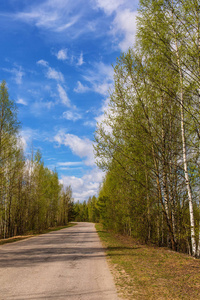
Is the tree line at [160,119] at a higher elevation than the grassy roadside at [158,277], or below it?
higher

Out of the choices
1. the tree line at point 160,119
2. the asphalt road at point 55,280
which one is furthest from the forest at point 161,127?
the asphalt road at point 55,280

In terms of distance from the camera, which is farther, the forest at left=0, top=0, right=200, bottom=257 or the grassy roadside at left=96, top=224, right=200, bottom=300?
the forest at left=0, top=0, right=200, bottom=257

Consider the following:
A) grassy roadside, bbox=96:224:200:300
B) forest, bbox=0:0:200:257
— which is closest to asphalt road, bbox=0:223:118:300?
grassy roadside, bbox=96:224:200:300

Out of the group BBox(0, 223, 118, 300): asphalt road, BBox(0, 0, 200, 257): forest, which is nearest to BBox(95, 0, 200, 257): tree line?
BBox(0, 0, 200, 257): forest

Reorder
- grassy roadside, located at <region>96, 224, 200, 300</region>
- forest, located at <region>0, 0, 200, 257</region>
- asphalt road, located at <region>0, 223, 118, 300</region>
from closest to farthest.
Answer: asphalt road, located at <region>0, 223, 118, 300</region>, grassy roadside, located at <region>96, 224, 200, 300</region>, forest, located at <region>0, 0, 200, 257</region>

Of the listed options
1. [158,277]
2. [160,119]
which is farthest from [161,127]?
[158,277]

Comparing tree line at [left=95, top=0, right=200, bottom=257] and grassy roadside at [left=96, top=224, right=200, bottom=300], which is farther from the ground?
tree line at [left=95, top=0, right=200, bottom=257]

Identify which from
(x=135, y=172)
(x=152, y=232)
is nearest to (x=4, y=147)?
(x=135, y=172)

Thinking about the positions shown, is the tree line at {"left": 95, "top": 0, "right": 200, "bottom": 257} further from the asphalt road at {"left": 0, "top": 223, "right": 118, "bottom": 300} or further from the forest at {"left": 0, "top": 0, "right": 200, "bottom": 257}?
the asphalt road at {"left": 0, "top": 223, "right": 118, "bottom": 300}

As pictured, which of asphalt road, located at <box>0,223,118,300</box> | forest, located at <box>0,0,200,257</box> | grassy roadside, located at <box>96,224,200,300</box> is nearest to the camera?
asphalt road, located at <box>0,223,118,300</box>

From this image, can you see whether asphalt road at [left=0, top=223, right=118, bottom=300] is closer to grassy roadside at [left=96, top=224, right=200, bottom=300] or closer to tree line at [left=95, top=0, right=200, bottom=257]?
grassy roadside at [left=96, top=224, right=200, bottom=300]

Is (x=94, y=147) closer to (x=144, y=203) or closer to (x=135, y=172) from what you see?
(x=135, y=172)

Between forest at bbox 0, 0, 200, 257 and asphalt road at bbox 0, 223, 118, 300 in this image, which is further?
forest at bbox 0, 0, 200, 257

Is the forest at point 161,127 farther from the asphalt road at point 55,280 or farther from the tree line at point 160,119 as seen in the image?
the asphalt road at point 55,280
